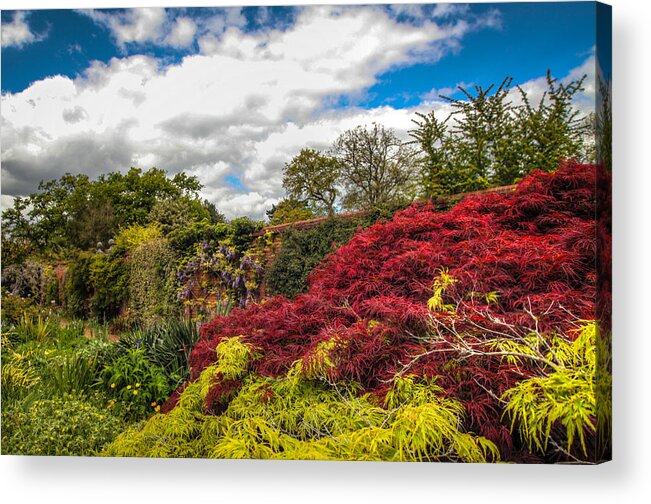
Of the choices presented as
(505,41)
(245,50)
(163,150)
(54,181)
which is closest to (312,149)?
(245,50)

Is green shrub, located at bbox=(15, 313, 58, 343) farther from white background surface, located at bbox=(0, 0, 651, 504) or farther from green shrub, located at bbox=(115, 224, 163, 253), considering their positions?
white background surface, located at bbox=(0, 0, 651, 504)

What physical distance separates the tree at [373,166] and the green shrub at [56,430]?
265 cm

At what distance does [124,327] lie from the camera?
5078 mm

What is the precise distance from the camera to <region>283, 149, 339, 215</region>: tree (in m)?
4.50

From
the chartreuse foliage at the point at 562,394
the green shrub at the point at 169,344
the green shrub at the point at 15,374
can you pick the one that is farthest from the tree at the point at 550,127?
the green shrub at the point at 15,374

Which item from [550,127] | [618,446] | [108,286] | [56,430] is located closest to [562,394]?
[618,446]

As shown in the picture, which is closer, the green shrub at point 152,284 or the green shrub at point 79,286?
the green shrub at point 79,286

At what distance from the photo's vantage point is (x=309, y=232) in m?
5.00

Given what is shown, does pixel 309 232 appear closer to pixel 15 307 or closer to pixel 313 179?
pixel 313 179

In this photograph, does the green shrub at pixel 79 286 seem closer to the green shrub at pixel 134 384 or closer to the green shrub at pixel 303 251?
the green shrub at pixel 134 384

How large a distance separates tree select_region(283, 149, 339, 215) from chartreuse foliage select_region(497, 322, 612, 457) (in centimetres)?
211

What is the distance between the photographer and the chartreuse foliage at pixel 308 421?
3.21 metres

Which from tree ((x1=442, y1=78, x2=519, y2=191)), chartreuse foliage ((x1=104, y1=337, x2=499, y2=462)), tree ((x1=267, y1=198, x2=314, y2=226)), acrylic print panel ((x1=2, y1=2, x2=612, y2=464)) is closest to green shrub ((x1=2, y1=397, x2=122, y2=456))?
acrylic print panel ((x1=2, y1=2, x2=612, y2=464))

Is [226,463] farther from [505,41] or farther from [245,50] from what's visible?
[505,41]
